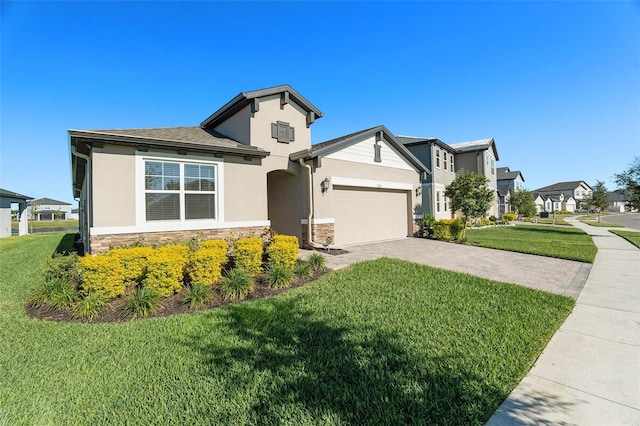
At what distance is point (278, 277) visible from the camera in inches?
242

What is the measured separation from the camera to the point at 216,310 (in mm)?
4797

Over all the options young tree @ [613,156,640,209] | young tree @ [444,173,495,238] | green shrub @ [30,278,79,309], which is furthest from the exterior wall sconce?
young tree @ [613,156,640,209]

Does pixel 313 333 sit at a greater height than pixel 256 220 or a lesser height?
lesser

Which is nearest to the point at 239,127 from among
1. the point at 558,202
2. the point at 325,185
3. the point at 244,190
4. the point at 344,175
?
the point at 244,190

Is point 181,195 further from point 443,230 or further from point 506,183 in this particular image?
point 506,183

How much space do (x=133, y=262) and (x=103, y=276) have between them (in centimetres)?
52

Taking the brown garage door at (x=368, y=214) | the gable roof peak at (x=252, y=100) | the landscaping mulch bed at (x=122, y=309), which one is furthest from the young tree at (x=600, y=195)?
the landscaping mulch bed at (x=122, y=309)

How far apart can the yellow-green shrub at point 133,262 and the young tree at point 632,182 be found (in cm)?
2468

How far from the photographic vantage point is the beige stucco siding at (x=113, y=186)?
694 centimetres

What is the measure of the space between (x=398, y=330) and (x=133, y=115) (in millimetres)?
18642

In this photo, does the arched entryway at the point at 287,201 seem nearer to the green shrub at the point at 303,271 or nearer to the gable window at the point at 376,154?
the gable window at the point at 376,154

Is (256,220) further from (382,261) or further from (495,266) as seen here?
(495,266)

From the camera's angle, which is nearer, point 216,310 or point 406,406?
point 406,406

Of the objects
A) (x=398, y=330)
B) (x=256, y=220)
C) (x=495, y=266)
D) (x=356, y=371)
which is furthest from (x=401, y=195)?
(x=356, y=371)
